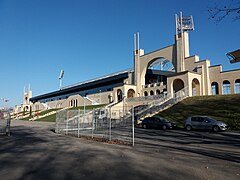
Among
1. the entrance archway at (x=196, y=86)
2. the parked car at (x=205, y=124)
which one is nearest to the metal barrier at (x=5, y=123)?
the parked car at (x=205, y=124)

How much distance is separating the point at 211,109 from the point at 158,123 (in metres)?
7.47

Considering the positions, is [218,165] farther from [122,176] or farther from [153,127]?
[153,127]

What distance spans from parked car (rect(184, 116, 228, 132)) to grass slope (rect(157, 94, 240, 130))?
1.75 m

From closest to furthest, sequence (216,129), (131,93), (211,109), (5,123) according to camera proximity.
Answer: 1. (216,129)
2. (5,123)
3. (211,109)
4. (131,93)

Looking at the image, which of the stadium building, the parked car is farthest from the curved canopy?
the stadium building

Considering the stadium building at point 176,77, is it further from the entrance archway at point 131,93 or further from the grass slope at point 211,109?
the grass slope at point 211,109

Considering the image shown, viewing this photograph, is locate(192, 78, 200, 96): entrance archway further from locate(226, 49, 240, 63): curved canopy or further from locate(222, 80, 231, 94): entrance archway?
locate(226, 49, 240, 63): curved canopy

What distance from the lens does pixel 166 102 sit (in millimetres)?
32156

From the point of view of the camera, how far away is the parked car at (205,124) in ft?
60.6

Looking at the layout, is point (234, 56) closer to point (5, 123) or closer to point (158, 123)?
point (158, 123)

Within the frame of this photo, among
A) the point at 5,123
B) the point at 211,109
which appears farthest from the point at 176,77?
the point at 5,123

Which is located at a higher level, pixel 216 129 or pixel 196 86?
pixel 196 86

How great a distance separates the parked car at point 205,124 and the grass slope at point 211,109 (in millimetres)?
1748

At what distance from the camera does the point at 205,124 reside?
19.2 m
